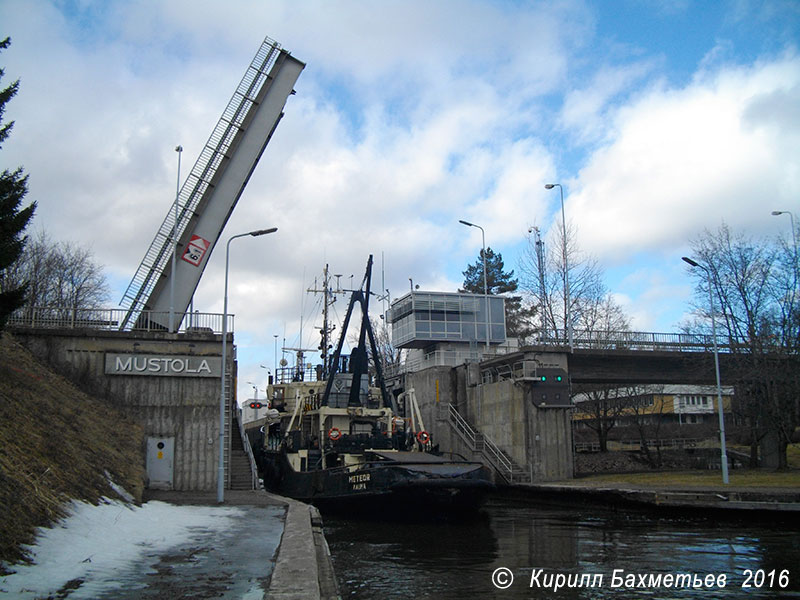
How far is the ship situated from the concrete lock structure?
4.11 meters

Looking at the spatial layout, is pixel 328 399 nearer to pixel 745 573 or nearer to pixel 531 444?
pixel 531 444

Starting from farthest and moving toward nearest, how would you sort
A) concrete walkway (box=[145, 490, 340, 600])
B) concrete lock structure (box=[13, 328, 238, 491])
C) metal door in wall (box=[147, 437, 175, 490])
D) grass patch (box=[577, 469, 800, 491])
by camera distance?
concrete lock structure (box=[13, 328, 238, 491]), metal door in wall (box=[147, 437, 175, 490]), grass patch (box=[577, 469, 800, 491]), concrete walkway (box=[145, 490, 340, 600])

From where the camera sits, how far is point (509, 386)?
1361 inches

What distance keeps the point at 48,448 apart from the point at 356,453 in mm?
14858

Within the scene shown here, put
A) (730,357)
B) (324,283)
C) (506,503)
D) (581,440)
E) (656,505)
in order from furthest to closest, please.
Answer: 1. (581,440)
2. (324,283)
3. (730,357)
4. (506,503)
5. (656,505)

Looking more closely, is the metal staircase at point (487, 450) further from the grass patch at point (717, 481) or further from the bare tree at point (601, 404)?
the bare tree at point (601, 404)

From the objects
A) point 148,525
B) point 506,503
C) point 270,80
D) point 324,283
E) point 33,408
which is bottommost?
point 506,503

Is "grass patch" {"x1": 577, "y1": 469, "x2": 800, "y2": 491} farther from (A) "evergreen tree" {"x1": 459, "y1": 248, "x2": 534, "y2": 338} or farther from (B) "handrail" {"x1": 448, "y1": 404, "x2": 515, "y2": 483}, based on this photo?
(A) "evergreen tree" {"x1": 459, "y1": 248, "x2": 534, "y2": 338}

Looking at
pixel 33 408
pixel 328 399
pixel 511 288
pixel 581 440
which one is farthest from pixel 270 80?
pixel 511 288

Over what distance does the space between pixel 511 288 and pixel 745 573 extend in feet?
201

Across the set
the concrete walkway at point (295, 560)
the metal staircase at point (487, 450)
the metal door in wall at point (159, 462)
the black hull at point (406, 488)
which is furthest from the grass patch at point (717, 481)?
the metal door in wall at point (159, 462)

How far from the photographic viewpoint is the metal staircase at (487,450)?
3278 centimetres

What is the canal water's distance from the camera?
1139 cm
